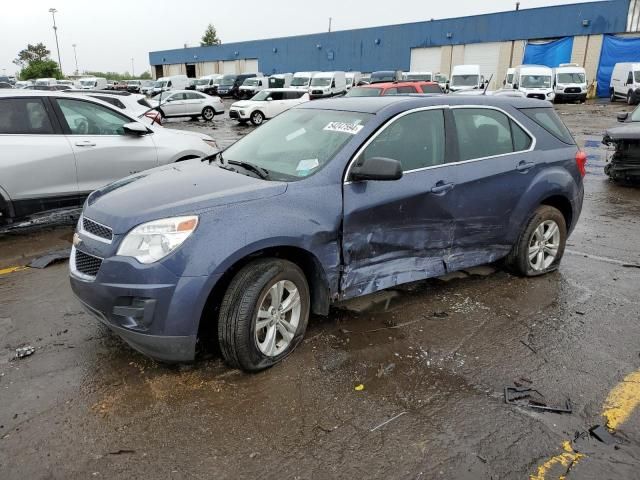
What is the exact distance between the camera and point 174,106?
25.0 m

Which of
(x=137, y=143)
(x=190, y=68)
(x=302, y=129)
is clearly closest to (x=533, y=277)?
(x=302, y=129)

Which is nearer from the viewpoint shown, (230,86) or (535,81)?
(535,81)

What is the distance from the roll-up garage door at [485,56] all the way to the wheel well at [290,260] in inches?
1619

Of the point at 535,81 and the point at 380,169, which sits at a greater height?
the point at 535,81

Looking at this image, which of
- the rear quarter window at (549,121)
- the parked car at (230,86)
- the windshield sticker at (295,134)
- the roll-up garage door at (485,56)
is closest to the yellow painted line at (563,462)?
the windshield sticker at (295,134)

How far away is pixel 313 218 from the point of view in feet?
11.0

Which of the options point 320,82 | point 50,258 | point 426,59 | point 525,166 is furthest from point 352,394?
point 426,59

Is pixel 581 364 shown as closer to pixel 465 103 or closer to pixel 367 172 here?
pixel 367 172

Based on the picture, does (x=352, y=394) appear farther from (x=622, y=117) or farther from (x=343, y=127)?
(x=622, y=117)

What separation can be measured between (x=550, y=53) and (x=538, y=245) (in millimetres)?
39254

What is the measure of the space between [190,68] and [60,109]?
69.8 metres

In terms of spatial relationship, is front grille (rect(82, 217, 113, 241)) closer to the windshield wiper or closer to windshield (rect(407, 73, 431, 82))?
the windshield wiper

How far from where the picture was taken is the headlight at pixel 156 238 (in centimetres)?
295

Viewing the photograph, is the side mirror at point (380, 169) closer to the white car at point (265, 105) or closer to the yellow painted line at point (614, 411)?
the yellow painted line at point (614, 411)
